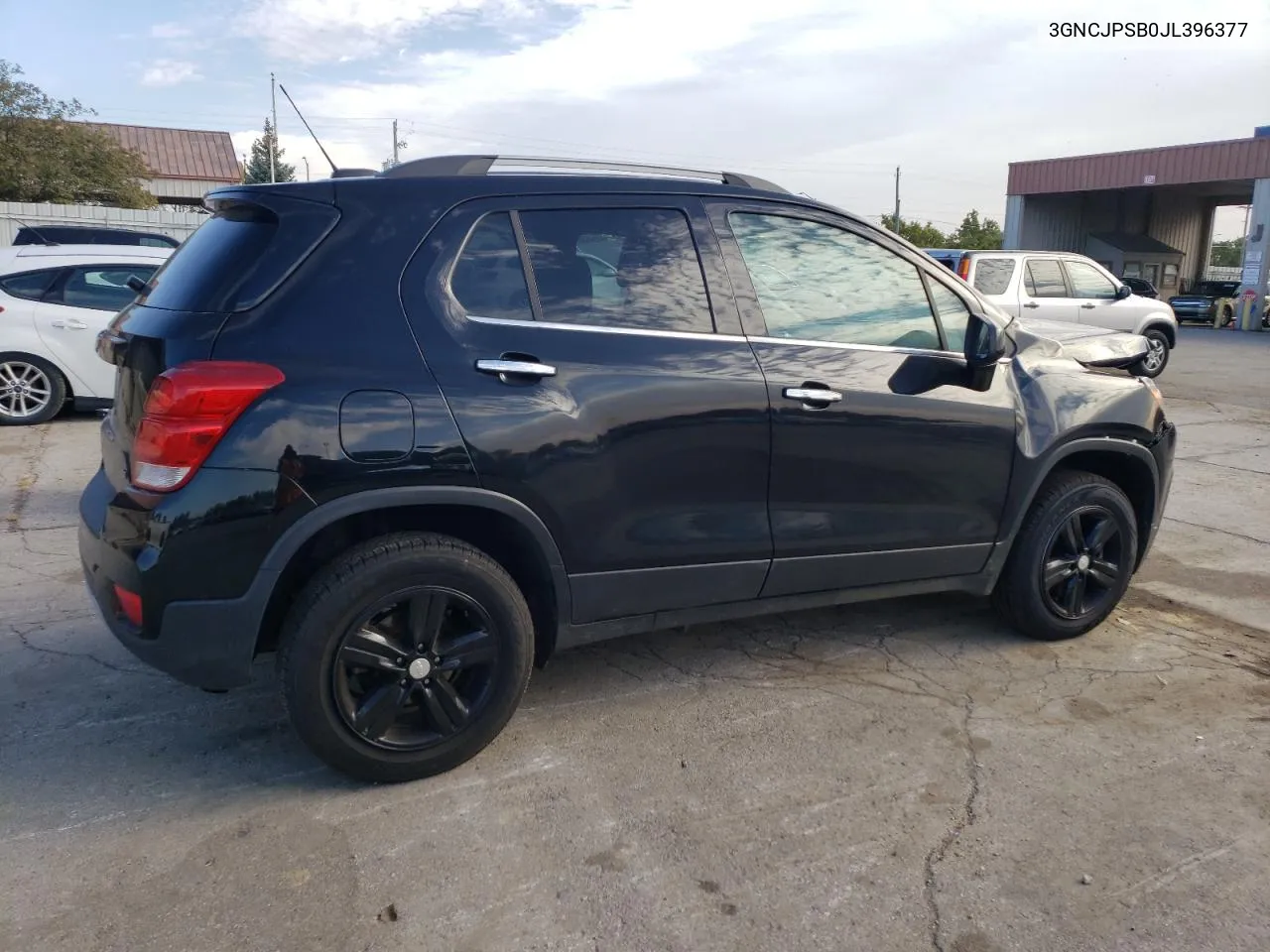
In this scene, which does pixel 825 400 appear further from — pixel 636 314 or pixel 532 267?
pixel 532 267

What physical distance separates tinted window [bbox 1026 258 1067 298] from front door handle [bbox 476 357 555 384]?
38.7ft

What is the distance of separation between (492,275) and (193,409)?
0.98 metres

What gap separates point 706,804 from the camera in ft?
10.1

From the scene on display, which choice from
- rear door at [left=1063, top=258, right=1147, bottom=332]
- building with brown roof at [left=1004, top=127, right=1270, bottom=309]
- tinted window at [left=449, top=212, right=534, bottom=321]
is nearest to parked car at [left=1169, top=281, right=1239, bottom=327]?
building with brown roof at [left=1004, top=127, right=1270, bottom=309]

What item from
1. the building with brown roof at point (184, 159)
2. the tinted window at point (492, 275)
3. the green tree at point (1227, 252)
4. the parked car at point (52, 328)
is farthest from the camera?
the green tree at point (1227, 252)

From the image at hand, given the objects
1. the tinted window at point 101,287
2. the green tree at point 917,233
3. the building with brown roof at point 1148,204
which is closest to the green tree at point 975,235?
the green tree at point 917,233

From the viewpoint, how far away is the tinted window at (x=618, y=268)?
10.8 feet

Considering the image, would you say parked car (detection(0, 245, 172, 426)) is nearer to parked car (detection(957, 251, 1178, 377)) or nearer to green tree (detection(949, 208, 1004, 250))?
parked car (detection(957, 251, 1178, 377))

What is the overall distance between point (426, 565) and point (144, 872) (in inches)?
43.4

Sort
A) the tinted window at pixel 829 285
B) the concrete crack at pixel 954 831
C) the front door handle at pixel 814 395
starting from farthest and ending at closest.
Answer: the tinted window at pixel 829 285 → the front door handle at pixel 814 395 → the concrete crack at pixel 954 831

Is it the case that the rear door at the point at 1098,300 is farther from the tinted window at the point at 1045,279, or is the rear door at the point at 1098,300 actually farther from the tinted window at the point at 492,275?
the tinted window at the point at 492,275

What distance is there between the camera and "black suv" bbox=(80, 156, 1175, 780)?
2896 millimetres

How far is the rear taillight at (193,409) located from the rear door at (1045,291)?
12253mm

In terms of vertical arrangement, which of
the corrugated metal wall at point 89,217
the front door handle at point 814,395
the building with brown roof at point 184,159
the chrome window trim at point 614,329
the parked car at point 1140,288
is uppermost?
the building with brown roof at point 184,159
